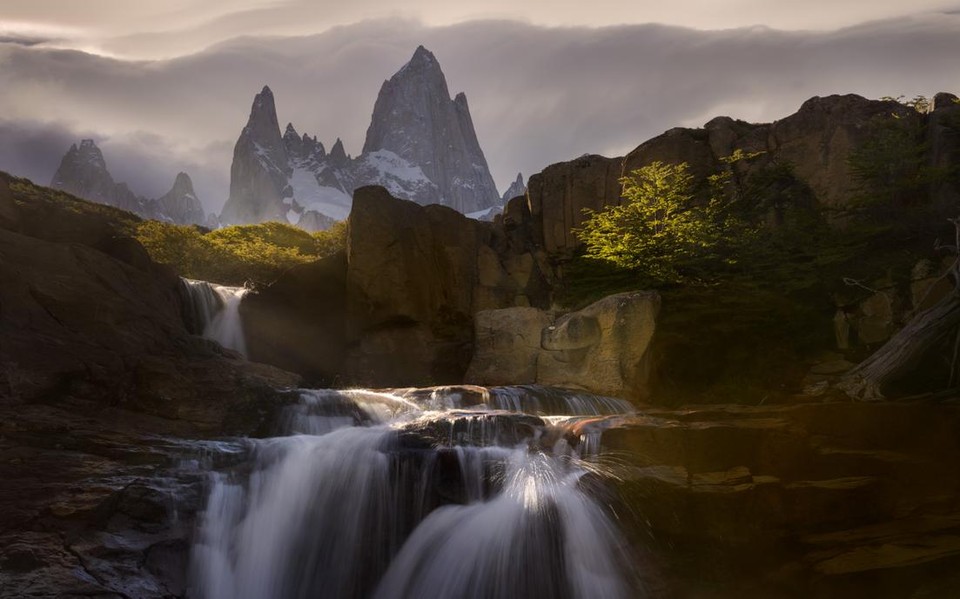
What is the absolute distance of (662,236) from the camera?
1991 cm

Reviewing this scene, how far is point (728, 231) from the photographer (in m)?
21.3

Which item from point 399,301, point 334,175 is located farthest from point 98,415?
point 334,175

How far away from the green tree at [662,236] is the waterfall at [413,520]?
11.0m

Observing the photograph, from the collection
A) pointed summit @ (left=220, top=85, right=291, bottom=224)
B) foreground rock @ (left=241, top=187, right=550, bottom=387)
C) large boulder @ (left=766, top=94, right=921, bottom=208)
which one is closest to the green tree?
large boulder @ (left=766, top=94, right=921, bottom=208)

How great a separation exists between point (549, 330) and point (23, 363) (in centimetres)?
1421

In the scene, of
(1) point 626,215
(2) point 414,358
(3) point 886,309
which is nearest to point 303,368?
(2) point 414,358

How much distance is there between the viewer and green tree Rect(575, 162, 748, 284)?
19.8m

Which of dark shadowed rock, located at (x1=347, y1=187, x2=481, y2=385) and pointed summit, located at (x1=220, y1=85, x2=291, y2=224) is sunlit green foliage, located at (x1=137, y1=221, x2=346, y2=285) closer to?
dark shadowed rock, located at (x1=347, y1=187, x2=481, y2=385)

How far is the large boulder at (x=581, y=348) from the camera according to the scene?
1825cm

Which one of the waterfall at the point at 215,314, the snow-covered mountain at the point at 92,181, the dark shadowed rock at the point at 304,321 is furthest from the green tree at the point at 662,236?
the snow-covered mountain at the point at 92,181

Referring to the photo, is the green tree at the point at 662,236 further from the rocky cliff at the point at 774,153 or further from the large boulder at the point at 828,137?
the large boulder at the point at 828,137

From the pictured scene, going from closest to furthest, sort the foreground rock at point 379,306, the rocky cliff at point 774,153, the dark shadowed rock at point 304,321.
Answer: the rocky cliff at point 774,153, the dark shadowed rock at point 304,321, the foreground rock at point 379,306

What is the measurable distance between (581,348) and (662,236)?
4777 mm

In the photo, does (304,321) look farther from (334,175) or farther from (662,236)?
(334,175)
